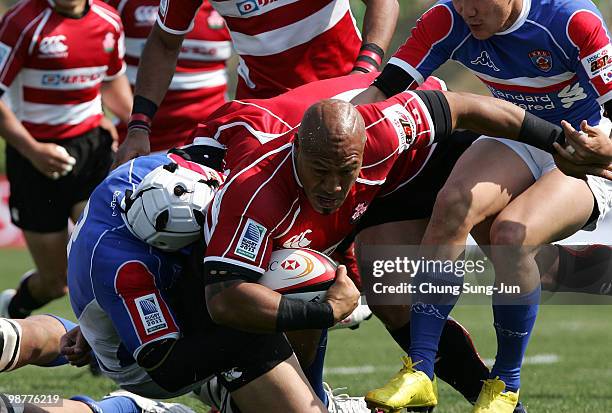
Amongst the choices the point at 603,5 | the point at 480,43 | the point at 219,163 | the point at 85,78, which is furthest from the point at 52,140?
the point at 603,5

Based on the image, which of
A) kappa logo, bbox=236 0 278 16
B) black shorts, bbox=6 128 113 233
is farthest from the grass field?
kappa logo, bbox=236 0 278 16

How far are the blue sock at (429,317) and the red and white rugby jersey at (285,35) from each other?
1538 mm

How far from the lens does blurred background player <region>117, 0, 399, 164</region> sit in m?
5.45

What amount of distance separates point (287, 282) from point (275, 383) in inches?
16.0

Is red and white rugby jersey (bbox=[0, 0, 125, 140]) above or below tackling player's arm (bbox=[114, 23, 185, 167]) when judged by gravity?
below

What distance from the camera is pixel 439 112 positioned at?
431 cm

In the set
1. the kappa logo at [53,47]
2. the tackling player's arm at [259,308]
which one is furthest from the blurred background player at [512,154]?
the kappa logo at [53,47]

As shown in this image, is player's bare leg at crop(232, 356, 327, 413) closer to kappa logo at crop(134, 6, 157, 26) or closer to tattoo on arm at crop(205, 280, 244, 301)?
tattoo on arm at crop(205, 280, 244, 301)

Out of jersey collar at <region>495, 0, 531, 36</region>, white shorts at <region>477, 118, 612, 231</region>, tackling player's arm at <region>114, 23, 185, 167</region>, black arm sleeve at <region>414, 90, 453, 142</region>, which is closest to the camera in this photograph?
black arm sleeve at <region>414, 90, 453, 142</region>

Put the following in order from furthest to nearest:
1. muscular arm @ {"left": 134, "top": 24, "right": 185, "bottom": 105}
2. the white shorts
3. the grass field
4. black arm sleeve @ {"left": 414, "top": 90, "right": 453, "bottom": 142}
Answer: the grass field, muscular arm @ {"left": 134, "top": 24, "right": 185, "bottom": 105}, the white shorts, black arm sleeve @ {"left": 414, "top": 90, "right": 453, "bottom": 142}

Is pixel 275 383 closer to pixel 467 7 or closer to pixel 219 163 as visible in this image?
pixel 219 163

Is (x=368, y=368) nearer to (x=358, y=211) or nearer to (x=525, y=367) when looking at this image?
(x=525, y=367)

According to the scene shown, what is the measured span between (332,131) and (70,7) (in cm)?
421

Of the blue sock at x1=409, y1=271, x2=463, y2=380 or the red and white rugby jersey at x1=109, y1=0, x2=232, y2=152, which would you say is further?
the red and white rugby jersey at x1=109, y1=0, x2=232, y2=152
